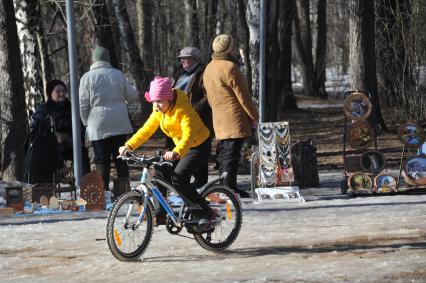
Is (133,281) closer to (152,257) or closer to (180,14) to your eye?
(152,257)

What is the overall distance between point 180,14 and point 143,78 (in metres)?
13.5

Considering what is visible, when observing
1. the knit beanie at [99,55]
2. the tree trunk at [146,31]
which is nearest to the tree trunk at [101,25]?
the knit beanie at [99,55]

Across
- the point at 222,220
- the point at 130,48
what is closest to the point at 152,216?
the point at 222,220

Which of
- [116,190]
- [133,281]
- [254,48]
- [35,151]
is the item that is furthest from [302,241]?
[254,48]

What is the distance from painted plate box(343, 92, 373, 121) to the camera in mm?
13688

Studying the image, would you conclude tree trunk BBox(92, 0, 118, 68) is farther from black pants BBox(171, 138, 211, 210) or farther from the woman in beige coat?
black pants BBox(171, 138, 211, 210)

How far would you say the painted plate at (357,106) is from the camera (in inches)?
539

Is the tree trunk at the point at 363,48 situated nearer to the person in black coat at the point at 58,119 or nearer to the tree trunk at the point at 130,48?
the tree trunk at the point at 130,48

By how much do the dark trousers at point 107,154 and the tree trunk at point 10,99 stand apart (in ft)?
8.60

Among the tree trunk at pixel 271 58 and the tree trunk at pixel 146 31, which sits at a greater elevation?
the tree trunk at pixel 146 31

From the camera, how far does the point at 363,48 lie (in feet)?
71.2

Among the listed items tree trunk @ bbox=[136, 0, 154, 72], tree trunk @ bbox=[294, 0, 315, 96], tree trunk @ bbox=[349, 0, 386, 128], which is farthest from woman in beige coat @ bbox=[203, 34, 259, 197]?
tree trunk @ bbox=[294, 0, 315, 96]

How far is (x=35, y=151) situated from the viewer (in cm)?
1423

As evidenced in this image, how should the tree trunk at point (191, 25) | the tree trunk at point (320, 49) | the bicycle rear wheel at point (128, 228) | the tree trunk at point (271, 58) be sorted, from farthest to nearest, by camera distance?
the tree trunk at point (320, 49)
the tree trunk at point (191, 25)
the tree trunk at point (271, 58)
the bicycle rear wheel at point (128, 228)
